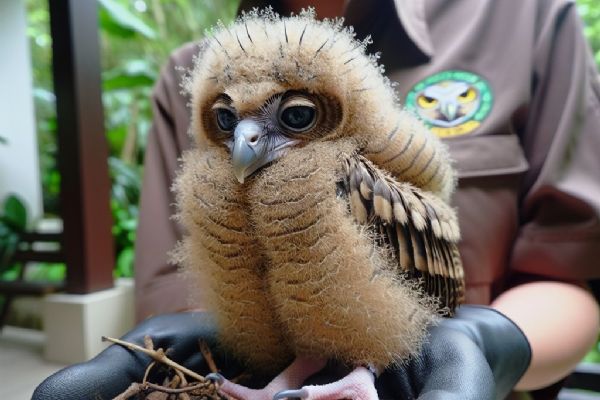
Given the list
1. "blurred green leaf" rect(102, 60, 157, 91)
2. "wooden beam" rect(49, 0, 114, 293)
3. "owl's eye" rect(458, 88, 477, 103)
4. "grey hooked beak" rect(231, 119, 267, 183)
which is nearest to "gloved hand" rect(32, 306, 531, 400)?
"grey hooked beak" rect(231, 119, 267, 183)

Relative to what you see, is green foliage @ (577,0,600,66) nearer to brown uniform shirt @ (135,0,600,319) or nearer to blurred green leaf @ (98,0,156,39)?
brown uniform shirt @ (135,0,600,319)

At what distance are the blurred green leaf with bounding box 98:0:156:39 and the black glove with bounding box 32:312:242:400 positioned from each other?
108 centimetres

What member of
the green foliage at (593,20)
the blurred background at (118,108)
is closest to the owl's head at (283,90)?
the blurred background at (118,108)

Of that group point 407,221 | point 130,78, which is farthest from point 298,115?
point 130,78

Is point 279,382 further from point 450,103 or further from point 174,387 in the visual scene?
point 450,103

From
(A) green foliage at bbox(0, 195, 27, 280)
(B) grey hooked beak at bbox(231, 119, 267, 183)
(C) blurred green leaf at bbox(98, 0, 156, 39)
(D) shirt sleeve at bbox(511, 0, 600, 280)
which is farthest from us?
(C) blurred green leaf at bbox(98, 0, 156, 39)

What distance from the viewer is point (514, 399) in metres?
0.81

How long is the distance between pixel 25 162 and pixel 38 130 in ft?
0.66

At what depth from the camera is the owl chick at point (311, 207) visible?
17.4 inches

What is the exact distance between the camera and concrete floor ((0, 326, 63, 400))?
0.61m

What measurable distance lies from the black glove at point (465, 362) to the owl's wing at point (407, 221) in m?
0.05

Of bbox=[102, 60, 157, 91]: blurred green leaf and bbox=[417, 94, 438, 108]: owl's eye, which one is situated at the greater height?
bbox=[102, 60, 157, 91]: blurred green leaf

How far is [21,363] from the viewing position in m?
0.74

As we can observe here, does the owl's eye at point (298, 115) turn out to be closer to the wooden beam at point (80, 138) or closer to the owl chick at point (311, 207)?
the owl chick at point (311, 207)
